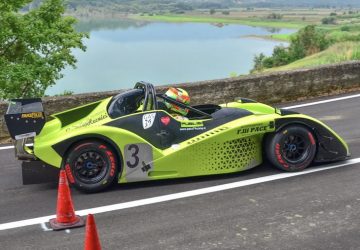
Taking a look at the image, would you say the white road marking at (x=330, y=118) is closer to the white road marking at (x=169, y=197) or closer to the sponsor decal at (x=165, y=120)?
the white road marking at (x=169, y=197)

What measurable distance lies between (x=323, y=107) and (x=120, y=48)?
7404 centimetres

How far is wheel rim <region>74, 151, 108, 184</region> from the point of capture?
611 cm

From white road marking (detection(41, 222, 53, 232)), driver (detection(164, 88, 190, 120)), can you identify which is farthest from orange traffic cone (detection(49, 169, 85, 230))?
driver (detection(164, 88, 190, 120))

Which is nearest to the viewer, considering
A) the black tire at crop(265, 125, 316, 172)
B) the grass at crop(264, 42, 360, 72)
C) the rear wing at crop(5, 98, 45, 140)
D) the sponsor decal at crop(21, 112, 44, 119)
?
the rear wing at crop(5, 98, 45, 140)

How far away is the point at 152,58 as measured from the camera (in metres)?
72.6

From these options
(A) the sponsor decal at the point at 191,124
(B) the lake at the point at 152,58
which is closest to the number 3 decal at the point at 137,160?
(A) the sponsor decal at the point at 191,124

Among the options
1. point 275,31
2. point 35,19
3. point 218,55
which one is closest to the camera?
point 35,19

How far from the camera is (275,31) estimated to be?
138250mm

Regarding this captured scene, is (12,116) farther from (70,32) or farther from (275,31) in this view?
(275,31)

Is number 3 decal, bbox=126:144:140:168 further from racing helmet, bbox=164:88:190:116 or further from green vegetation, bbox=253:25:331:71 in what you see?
green vegetation, bbox=253:25:331:71

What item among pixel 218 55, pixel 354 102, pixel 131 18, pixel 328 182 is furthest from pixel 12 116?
pixel 131 18

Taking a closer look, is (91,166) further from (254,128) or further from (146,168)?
(254,128)

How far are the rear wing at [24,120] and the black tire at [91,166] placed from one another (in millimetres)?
599

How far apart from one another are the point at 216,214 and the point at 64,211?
169 cm
